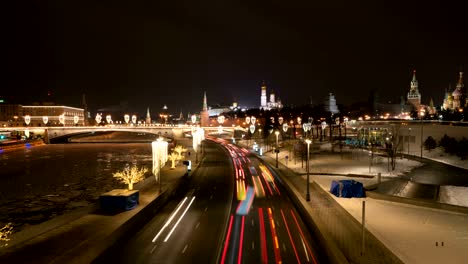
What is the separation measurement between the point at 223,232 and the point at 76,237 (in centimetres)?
678

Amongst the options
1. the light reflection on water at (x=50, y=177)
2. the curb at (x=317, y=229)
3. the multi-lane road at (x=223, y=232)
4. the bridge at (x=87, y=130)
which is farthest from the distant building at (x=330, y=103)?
the curb at (x=317, y=229)

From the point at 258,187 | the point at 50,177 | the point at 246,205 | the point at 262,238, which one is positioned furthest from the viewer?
the point at 50,177

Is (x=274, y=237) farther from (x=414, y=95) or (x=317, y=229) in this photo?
(x=414, y=95)

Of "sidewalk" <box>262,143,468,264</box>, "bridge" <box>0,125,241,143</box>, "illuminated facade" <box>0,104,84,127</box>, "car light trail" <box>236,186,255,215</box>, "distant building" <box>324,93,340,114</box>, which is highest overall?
"distant building" <box>324,93,340,114</box>

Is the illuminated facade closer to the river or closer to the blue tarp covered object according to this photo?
the river

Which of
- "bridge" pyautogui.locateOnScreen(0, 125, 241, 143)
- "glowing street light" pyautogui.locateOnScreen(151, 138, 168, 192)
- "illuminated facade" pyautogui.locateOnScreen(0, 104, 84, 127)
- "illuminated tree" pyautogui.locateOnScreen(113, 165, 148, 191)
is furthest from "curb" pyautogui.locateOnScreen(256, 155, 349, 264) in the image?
"illuminated facade" pyautogui.locateOnScreen(0, 104, 84, 127)

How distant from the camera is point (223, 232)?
19.2m

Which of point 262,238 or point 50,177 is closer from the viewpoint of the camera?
point 262,238

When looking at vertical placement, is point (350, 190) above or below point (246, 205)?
above

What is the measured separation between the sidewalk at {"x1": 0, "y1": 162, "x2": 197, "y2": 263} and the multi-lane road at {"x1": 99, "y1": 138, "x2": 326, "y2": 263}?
638mm

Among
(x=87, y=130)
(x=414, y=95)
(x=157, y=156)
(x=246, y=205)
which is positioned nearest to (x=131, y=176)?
(x=157, y=156)

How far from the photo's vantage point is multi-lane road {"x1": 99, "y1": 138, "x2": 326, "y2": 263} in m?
15.8

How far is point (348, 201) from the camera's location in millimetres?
25297

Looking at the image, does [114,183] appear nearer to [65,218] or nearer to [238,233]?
[65,218]
